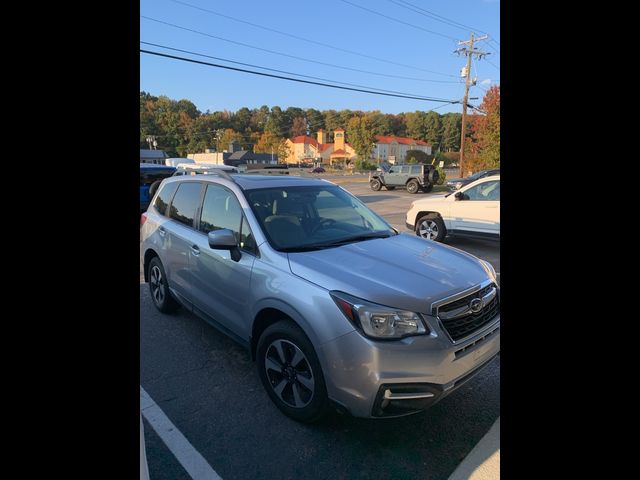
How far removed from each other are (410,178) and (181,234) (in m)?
24.1

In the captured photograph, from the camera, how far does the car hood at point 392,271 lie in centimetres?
239

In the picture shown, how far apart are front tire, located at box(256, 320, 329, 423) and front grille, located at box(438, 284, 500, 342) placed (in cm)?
84

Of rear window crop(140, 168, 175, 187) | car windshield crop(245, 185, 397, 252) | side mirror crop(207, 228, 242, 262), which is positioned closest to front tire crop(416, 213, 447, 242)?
car windshield crop(245, 185, 397, 252)

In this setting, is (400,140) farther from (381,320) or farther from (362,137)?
(381,320)

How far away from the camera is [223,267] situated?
10.7ft

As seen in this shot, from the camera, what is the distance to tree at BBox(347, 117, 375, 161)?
75.4 m

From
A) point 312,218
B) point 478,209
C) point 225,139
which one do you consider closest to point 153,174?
point 478,209
